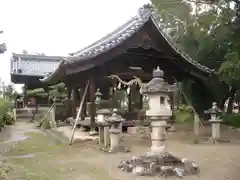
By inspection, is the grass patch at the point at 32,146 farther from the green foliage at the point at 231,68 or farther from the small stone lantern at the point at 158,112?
the green foliage at the point at 231,68

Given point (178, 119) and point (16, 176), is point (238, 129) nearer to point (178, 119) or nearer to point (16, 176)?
point (178, 119)

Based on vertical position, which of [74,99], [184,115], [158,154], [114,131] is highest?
[74,99]

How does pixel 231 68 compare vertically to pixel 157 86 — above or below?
above

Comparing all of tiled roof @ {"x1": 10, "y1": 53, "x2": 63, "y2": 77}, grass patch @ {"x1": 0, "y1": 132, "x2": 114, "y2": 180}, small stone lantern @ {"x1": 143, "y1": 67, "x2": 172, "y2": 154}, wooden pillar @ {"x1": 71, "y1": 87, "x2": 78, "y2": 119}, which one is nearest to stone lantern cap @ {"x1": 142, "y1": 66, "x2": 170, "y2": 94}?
small stone lantern @ {"x1": 143, "y1": 67, "x2": 172, "y2": 154}

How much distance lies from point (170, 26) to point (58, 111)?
9.92 meters

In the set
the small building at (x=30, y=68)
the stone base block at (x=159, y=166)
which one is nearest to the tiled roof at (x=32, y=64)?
the small building at (x=30, y=68)

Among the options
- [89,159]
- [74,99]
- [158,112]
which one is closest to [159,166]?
[158,112]

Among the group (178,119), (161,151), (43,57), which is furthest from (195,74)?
(43,57)

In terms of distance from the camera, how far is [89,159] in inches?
340

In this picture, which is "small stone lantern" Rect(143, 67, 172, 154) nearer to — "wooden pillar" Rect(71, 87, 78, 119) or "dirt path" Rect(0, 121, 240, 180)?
"dirt path" Rect(0, 121, 240, 180)

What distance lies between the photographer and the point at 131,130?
13461 millimetres

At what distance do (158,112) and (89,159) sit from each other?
9.14 feet

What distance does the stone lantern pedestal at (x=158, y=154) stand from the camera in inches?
259

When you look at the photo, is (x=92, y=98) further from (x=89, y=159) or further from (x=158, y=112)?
(x=158, y=112)
